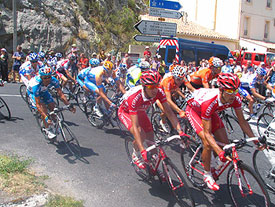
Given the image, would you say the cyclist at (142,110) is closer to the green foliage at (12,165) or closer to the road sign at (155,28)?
the green foliage at (12,165)

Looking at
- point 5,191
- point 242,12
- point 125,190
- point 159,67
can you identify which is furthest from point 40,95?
point 242,12

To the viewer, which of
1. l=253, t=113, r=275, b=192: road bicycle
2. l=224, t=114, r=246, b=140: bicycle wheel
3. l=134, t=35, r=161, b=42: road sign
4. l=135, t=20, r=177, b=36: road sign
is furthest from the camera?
l=135, t=20, r=177, b=36: road sign

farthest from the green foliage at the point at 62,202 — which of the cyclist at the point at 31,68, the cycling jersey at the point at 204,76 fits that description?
the cyclist at the point at 31,68

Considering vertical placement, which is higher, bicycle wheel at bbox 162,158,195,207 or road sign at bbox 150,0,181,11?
road sign at bbox 150,0,181,11

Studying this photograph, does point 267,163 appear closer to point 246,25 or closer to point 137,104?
point 137,104

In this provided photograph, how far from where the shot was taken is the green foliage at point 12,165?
5.00 metres

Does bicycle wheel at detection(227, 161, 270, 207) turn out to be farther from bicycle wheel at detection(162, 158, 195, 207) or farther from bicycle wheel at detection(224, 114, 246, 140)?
bicycle wheel at detection(224, 114, 246, 140)

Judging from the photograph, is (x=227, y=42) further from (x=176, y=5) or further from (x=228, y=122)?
(x=228, y=122)

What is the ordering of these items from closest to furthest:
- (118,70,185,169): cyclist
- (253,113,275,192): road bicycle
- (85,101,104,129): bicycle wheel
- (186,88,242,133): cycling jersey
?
(186,88,242,133): cycling jersey, (118,70,185,169): cyclist, (253,113,275,192): road bicycle, (85,101,104,129): bicycle wheel

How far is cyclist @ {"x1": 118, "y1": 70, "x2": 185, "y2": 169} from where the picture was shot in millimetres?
4484

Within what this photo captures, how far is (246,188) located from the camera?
3922 mm

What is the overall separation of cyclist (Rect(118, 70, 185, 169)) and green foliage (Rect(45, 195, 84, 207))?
3.84ft

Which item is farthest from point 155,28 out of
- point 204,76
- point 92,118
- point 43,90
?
point 43,90

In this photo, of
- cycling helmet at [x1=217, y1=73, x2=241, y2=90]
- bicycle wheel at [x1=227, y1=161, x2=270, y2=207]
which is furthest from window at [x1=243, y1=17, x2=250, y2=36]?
bicycle wheel at [x1=227, y1=161, x2=270, y2=207]
